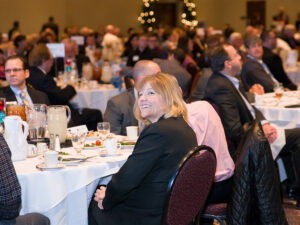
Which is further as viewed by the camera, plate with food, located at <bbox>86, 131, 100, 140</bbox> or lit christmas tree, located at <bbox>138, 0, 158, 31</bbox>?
lit christmas tree, located at <bbox>138, 0, 158, 31</bbox>

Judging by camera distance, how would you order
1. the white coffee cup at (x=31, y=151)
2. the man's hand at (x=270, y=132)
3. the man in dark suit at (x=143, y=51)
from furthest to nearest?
the man in dark suit at (x=143, y=51) → the man's hand at (x=270, y=132) → the white coffee cup at (x=31, y=151)

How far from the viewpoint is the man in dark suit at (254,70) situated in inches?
260

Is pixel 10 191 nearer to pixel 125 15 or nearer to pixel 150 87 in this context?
pixel 150 87

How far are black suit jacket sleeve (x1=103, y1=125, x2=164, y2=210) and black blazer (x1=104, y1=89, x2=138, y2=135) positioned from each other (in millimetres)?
1787

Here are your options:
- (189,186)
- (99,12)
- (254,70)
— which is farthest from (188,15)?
(189,186)

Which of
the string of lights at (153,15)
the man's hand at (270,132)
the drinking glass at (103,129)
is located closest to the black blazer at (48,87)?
the man's hand at (270,132)

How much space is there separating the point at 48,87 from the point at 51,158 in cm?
321

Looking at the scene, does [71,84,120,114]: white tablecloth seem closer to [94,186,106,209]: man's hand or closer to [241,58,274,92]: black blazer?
[241,58,274,92]: black blazer

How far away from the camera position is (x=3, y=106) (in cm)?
407

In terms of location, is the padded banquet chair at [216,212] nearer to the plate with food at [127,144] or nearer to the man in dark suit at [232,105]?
the plate with food at [127,144]

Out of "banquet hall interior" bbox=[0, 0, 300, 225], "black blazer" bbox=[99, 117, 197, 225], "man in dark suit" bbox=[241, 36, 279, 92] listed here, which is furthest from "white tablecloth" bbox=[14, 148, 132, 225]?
"man in dark suit" bbox=[241, 36, 279, 92]

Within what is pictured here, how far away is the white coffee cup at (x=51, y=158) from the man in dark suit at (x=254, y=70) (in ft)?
13.2

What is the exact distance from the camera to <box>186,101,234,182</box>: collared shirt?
319 centimetres

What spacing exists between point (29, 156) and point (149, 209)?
89 centimetres
